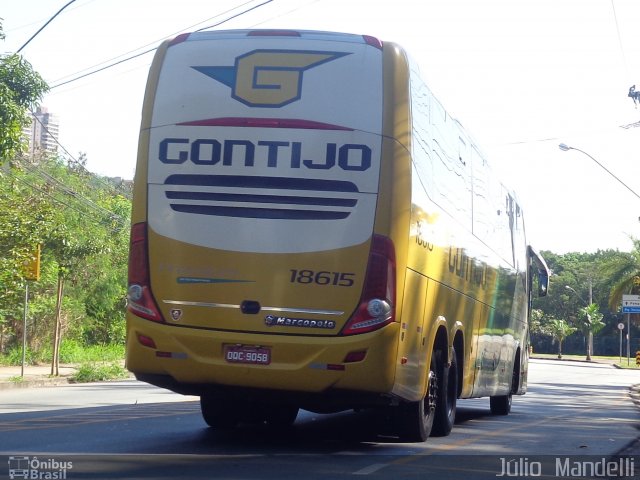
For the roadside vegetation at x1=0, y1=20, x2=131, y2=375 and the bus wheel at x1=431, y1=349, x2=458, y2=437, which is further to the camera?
the roadside vegetation at x1=0, y1=20, x2=131, y2=375

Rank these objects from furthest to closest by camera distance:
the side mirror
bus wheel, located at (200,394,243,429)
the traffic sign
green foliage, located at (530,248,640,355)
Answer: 1. green foliage, located at (530,248,640,355)
2. the traffic sign
3. the side mirror
4. bus wheel, located at (200,394,243,429)

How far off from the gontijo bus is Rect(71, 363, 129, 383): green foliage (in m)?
16.8

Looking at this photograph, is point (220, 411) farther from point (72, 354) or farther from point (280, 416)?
point (72, 354)

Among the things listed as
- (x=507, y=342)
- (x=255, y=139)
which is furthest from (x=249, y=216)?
(x=507, y=342)

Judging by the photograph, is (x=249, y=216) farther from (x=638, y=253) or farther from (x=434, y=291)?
(x=638, y=253)

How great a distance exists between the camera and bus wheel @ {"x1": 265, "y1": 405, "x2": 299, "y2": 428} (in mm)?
12847

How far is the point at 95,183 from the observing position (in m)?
61.8

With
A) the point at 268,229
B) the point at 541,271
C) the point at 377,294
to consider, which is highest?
the point at 541,271

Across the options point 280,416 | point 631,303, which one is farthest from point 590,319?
point 280,416

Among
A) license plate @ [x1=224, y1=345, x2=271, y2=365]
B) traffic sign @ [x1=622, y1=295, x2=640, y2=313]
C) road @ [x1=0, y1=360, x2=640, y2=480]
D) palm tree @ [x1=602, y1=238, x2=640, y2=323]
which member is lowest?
road @ [x1=0, y1=360, x2=640, y2=480]

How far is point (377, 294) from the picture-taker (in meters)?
9.57

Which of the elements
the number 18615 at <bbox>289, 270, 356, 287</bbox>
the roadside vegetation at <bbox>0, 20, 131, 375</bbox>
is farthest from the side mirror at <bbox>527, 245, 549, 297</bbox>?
the number 18615 at <bbox>289, 270, 356, 287</bbox>

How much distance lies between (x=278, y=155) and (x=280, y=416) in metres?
4.45

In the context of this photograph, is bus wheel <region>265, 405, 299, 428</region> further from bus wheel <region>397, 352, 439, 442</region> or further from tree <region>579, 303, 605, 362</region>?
tree <region>579, 303, 605, 362</region>
